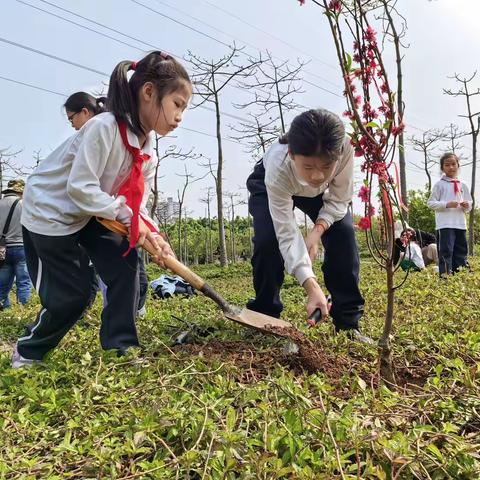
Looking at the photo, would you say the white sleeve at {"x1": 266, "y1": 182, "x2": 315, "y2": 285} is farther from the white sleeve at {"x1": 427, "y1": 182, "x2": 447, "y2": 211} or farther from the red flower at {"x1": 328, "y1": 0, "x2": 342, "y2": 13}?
the white sleeve at {"x1": 427, "y1": 182, "x2": 447, "y2": 211}

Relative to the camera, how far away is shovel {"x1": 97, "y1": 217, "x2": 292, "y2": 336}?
231 cm

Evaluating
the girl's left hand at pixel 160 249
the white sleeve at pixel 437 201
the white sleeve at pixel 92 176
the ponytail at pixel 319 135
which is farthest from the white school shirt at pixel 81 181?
the white sleeve at pixel 437 201

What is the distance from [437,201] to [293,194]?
12.9 ft

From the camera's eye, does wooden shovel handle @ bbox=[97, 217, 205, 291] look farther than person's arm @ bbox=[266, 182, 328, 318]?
No

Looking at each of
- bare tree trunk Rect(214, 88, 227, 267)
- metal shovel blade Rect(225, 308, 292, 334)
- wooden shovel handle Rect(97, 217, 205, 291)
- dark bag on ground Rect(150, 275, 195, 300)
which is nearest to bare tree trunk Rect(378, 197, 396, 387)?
metal shovel blade Rect(225, 308, 292, 334)

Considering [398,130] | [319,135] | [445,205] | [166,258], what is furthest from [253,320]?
[445,205]

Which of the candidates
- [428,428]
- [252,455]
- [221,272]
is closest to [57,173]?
[252,455]

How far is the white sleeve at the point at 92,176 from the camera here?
7.12 feet

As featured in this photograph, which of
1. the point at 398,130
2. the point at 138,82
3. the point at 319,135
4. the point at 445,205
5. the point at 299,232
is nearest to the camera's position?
the point at 398,130

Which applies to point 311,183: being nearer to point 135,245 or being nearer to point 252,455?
point 135,245

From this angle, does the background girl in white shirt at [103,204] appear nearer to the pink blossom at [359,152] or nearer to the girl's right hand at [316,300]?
the girl's right hand at [316,300]

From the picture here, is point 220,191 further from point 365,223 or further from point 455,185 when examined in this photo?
point 365,223

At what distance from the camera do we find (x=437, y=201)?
6105mm

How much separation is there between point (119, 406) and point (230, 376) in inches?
19.1
